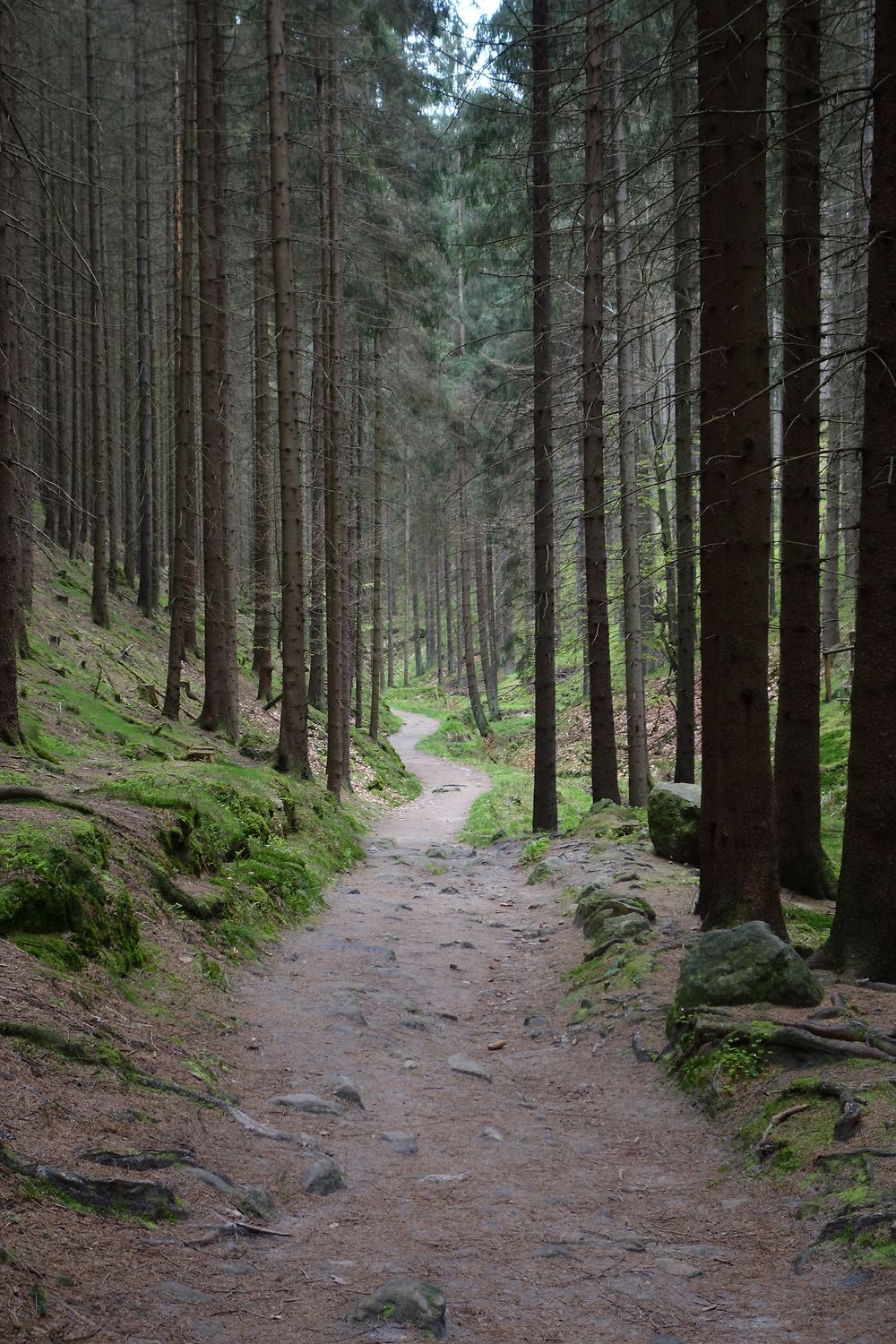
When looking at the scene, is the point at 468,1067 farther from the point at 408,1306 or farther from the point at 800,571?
the point at 800,571

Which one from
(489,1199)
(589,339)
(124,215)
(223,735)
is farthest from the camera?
(124,215)

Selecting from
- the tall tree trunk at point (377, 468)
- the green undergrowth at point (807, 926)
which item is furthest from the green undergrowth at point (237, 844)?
the tall tree trunk at point (377, 468)

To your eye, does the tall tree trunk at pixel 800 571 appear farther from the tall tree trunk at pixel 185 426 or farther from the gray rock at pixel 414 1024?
the tall tree trunk at pixel 185 426

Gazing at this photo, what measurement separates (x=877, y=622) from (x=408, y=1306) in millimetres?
4642

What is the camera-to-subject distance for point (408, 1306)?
3238mm

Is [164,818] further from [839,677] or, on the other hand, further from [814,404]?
[839,677]

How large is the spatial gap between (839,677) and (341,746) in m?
11.4

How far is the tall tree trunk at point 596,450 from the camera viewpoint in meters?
12.7

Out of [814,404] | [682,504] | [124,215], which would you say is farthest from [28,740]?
[124,215]

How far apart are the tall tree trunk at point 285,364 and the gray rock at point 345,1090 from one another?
8702 millimetres

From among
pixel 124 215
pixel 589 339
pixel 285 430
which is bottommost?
pixel 285 430

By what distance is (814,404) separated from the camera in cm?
891

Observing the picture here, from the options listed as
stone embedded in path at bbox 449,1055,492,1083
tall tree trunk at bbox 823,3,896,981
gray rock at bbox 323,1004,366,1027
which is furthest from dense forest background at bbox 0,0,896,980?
gray rock at bbox 323,1004,366,1027

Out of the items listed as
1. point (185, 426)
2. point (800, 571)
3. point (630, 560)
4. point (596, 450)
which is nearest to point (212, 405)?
point (185, 426)
